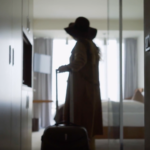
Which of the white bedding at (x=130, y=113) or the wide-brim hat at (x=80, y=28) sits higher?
the wide-brim hat at (x=80, y=28)

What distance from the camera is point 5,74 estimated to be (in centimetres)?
149

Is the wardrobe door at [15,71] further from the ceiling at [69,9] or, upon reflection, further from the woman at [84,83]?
the ceiling at [69,9]

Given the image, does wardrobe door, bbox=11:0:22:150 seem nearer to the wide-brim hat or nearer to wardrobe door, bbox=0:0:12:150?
A: wardrobe door, bbox=0:0:12:150

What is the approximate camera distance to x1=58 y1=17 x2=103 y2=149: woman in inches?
102

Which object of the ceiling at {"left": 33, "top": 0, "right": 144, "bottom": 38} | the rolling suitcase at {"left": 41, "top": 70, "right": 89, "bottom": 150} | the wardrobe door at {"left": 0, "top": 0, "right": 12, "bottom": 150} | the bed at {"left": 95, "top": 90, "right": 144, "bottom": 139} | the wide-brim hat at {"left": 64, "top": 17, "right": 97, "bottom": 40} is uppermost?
the ceiling at {"left": 33, "top": 0, "right": 144, "bottom": 38}

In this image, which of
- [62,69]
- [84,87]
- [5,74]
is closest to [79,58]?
[62,69]

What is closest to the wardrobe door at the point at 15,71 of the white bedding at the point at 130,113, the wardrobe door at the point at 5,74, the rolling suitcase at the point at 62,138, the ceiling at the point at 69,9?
the wardrobe door at the point at 5,74

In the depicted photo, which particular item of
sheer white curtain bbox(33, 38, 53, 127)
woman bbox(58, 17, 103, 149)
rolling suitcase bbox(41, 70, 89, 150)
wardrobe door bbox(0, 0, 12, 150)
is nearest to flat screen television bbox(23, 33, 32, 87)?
woman bbox(58, 17, 103, 149)

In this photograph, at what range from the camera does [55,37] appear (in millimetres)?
6559

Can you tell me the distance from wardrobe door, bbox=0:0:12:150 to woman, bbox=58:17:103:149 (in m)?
1.00

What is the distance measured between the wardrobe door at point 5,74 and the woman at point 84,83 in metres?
1.00

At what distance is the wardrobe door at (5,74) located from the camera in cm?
139

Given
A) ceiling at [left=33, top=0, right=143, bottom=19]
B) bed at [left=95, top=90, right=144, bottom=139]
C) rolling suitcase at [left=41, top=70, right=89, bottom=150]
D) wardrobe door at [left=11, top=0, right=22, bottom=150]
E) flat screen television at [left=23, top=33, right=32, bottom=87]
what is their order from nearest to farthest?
1. wardrobe door at [left=11, top=0, right=22, bottom=150]
2. bed at [left=95, top=90, right=144, bottom=139]
3. rolling suitcase at [left=41, top=70, right=89, bottom=150]
4. flat screen television at [left=23, top=33, right=32, bottom=87]
5. ceiling at [left=33, top=0, right=143, bottom=19]

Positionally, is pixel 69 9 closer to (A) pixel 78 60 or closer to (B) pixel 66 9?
(B) pixel 66 9
